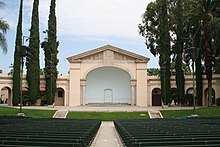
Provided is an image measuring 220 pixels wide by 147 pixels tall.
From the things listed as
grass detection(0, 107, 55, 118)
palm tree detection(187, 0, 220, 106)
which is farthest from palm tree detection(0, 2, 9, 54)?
palm tree detection(187, 0, 220, 106)

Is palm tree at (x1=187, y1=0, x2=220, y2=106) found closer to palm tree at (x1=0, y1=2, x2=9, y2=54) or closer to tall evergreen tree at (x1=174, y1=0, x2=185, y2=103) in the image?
tall evergreen tree at (x1=174, y1=0, x2=185, y2=103)

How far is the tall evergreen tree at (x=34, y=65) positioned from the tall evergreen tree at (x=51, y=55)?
1.42 m

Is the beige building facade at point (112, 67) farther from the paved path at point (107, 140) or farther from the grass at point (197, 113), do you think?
the paved path at point (107, 140)

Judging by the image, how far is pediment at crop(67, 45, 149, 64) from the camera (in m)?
52.1

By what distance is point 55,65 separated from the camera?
50.9 meters

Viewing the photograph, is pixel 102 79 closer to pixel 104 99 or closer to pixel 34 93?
pixel 104 99

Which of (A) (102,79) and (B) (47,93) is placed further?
(A) (102,79)

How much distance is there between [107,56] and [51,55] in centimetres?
860

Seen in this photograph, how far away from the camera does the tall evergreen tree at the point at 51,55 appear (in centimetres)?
4969

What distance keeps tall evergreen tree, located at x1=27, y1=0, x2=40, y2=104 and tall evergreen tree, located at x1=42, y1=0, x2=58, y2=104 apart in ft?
4.67

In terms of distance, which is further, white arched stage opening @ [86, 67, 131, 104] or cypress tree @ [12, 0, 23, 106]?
white arched stage opening @ [86, 67, 131, 104]

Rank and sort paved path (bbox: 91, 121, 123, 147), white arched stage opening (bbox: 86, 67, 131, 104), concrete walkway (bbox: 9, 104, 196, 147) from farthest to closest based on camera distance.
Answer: white arched stage opening (bbox: 86, 67, 131, 104)
concrete walkway (bbox: 9, 104, 196, 147)
paved path (bbox: 91, 121, 123, 147)

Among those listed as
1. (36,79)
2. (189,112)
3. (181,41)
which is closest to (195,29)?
(181,41)

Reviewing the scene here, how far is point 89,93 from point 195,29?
21960 millimetres
